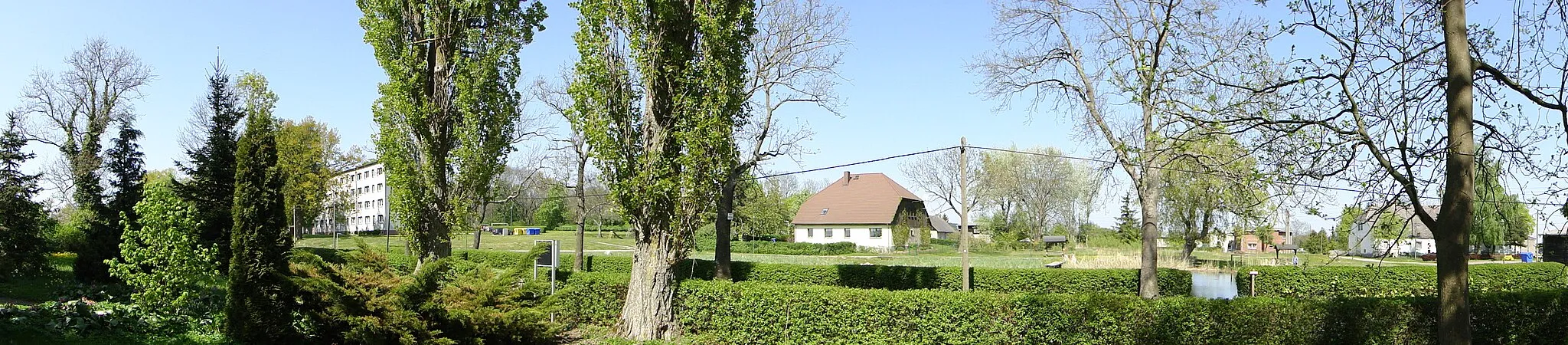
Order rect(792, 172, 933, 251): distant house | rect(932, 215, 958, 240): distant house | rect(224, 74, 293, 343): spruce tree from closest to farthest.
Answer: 1. rect(224, 74, 293, 343): spruce tree
2. rect(792, 172, 933, 251): distant house
3. rect(932, 215, 958, 240): distant house

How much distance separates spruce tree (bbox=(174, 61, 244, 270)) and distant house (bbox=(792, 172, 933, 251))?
3323cm

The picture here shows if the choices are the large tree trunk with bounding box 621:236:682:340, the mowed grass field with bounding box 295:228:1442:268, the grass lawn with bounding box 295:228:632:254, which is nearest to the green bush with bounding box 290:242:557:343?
the large tree trunk with bounding box 621:236:682:340

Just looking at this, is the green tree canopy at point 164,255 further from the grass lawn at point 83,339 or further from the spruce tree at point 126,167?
the spruce tree at point 126,167

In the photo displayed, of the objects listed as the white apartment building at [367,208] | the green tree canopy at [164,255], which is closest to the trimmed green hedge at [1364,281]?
the green tree canopy at [164,255]

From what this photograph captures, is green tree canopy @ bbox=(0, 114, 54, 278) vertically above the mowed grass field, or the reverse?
green tree canopy @ bbox=(0, 114, 54, 278)

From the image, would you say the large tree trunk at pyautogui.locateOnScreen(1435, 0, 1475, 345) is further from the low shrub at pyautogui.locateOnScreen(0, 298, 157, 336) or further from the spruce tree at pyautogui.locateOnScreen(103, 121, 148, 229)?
the spruce tree at pyautogui.locateOnScreen(103, 121, 148, 229)

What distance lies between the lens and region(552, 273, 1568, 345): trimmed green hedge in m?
8.12

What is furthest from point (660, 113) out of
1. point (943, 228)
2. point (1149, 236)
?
point (943, 228)

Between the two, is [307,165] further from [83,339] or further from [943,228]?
[943,228]

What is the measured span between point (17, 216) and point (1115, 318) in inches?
782

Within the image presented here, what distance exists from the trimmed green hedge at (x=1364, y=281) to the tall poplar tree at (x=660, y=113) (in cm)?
1239

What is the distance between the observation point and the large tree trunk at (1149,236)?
1583cm

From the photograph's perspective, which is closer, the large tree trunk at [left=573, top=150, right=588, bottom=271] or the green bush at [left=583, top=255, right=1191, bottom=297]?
the green bush at [left=583, top=255, right=1191, bottom=297]

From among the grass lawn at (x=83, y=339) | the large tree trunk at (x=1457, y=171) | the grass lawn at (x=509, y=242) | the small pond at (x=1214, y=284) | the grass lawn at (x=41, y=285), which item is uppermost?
the large tree trunk at (x=1457, y=171)
